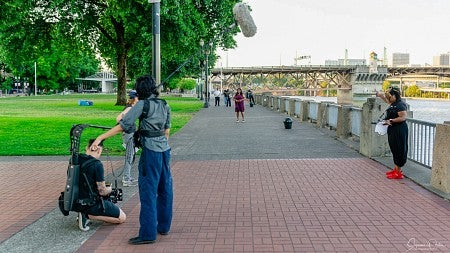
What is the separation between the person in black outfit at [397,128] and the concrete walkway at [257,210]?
1.24ft

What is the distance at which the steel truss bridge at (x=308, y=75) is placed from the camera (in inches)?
3971

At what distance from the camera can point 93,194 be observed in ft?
20.4

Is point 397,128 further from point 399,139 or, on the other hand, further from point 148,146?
point 148,146

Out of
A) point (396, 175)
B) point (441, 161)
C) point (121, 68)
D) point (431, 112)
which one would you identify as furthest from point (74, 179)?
point (431, 112)

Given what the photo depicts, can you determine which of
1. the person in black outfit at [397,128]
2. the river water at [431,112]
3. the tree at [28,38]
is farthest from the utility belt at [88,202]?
the tree at [28,38]

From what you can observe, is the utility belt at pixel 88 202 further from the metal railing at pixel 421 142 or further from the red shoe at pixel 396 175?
the metal railing at pixel 421 142

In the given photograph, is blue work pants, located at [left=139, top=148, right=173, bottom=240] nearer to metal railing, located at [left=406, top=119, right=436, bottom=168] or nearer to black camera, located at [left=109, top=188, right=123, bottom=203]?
black camera, located at [left=109, top=188, right=123, bottom=203]

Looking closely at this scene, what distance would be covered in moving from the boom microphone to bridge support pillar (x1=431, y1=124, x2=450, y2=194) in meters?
3.77

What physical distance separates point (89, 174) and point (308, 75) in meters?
103

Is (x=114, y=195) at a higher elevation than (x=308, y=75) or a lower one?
lower

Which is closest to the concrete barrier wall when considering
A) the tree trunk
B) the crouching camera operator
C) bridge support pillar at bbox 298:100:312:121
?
bridge support pillar at bbox 298:100:312:121

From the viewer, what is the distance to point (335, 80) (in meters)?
109

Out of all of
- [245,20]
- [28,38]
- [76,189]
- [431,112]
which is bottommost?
[431,112]

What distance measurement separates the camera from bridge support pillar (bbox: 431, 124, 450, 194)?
27.2 ft
